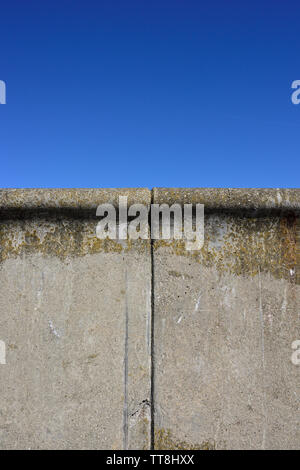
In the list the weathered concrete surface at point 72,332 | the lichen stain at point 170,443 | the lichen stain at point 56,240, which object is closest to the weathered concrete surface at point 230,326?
the lichen stain at point 170,443

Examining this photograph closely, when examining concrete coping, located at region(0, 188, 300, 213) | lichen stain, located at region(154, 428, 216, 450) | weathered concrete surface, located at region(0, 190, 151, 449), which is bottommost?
lichen stain, located at region(154, 428, 216, 450)

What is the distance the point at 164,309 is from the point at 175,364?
27 centimetres

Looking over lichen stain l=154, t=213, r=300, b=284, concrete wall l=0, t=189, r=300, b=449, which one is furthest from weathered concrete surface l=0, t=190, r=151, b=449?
lichen stain l=154, t=213, r=300, b=284

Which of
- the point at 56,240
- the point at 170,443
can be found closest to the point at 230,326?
the point at 170,443

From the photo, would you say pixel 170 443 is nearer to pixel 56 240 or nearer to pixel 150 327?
pixel 150 327

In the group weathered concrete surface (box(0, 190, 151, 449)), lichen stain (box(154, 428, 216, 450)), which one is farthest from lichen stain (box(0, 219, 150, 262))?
lichen stain (box(154, 428, 216, 450))

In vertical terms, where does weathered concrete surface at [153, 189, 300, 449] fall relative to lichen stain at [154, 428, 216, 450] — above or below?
above

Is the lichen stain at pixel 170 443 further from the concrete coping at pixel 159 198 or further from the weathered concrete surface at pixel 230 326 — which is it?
the concrete coping at pixel 159 198

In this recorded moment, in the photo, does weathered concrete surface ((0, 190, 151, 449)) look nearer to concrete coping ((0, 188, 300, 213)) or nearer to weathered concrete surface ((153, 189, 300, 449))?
concrete coping ((0, 188, 300, 213))

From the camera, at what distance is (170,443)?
5.50ft

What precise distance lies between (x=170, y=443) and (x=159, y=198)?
1173 millimetres

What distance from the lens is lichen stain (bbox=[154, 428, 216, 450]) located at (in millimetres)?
1674

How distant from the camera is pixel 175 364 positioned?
1.70 metres
